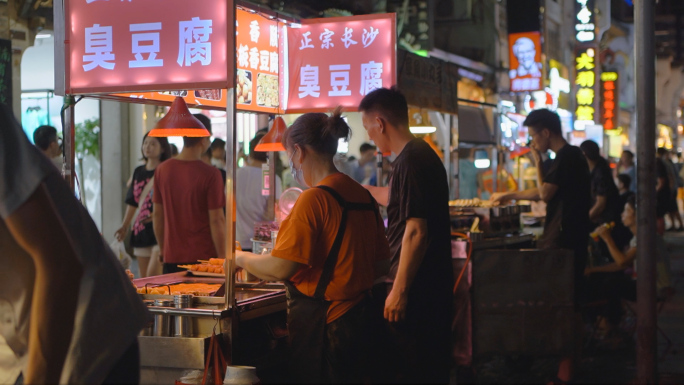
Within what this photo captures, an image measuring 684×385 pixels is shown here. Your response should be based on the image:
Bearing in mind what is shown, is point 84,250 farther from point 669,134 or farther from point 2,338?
point 669,134

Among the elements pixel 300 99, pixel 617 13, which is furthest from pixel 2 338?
pixel 617 13

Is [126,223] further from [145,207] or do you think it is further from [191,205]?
[191,205]

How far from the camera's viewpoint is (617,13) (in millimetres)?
33125

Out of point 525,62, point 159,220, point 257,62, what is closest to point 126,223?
point 159,220

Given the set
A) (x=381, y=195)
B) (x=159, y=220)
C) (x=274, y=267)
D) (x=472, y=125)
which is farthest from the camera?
(x=472, y=125)

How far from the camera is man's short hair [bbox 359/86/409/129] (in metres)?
4.69

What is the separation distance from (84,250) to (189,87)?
→ 233cm

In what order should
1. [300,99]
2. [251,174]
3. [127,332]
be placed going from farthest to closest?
[251,174]
[300,99]
[127,332]

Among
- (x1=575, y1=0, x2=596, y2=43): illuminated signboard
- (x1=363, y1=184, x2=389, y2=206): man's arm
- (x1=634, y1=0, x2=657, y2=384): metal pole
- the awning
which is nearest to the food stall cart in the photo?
(x1=363, y1=184, x2=389, y2=206): man's arm

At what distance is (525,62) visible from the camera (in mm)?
21422

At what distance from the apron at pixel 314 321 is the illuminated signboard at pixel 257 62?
2.51 metres

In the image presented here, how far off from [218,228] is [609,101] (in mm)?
24558

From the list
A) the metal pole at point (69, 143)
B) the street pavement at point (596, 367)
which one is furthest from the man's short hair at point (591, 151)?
the metal pole at point (69, 143)

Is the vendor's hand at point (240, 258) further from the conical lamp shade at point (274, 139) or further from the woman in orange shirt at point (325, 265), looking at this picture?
the conical lamp shade at point (274, 139)
